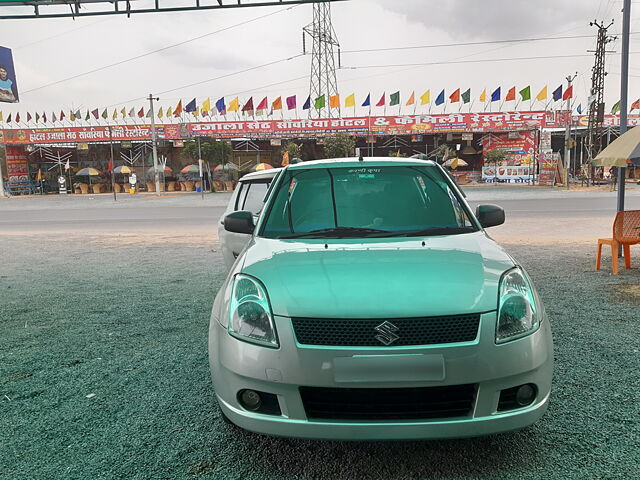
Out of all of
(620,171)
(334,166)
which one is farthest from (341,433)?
(620,171)

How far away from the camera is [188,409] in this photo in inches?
117

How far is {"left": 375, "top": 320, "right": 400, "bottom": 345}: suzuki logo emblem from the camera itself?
212 cm

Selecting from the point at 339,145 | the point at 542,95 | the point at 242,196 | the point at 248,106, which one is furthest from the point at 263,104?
the point at 242,196

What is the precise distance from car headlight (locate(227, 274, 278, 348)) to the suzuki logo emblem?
1.49 feet

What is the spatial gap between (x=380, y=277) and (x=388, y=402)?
567 millimetres

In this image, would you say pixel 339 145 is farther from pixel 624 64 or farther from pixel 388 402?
pixel 388 402

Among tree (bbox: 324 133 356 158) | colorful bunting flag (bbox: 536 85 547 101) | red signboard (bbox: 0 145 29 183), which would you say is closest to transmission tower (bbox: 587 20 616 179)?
colorful bunting flag (bbox: 536 85 547 101)

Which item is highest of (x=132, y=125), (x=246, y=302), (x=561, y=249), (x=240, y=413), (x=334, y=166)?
(x=132, y=125)

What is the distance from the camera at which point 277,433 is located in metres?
2.16

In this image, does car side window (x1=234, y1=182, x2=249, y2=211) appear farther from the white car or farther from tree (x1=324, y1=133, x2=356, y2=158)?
tree (x1=324, y1=133, x2=356, y2=158)

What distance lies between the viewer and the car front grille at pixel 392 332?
2127 millimetres

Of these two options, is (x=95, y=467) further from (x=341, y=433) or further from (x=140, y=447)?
(x=341, y=433)

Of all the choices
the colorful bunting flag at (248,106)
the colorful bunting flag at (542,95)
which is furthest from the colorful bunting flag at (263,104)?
the colorful bunting flag at (542,95)

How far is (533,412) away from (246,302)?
1392mm
